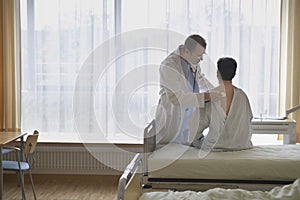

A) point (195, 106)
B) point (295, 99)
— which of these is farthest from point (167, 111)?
point (295, 99)

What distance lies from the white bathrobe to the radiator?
1670mm

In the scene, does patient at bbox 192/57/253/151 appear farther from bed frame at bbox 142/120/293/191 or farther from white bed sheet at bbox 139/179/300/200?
white bed sheet at bbox 139/179/300/200

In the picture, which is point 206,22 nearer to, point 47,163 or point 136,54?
point 136,54

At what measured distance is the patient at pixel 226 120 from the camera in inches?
139

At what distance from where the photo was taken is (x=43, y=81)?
16.7 feet

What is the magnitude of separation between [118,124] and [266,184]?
2.09 m

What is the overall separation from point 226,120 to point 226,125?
0.12ft

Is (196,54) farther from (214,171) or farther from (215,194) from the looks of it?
(215,194)

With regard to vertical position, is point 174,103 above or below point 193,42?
below

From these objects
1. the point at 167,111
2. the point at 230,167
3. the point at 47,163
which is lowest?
the point at 47,163

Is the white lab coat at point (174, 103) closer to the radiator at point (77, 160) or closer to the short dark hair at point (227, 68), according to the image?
the short dark hair at point (227, 68)

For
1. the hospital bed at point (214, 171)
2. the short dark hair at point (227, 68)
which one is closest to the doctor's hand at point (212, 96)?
the short dark hair at point (227, 68)

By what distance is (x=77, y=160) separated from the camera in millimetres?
5090

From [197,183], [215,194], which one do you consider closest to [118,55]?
[197,183]
